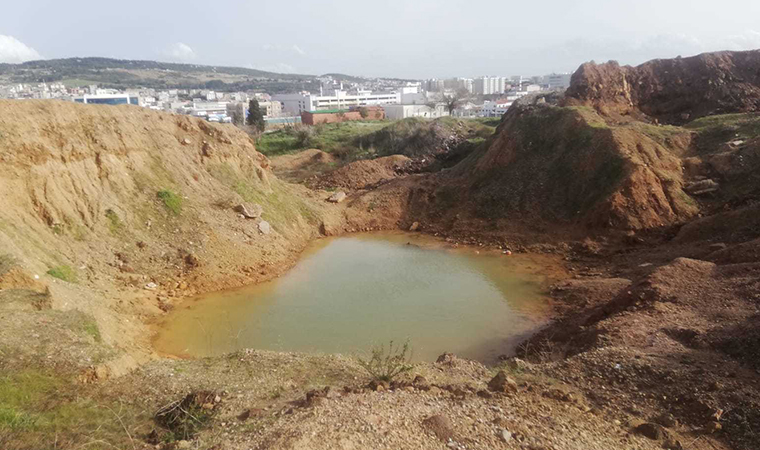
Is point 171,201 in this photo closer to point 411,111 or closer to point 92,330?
point 92,330

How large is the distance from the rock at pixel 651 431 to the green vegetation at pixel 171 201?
15.5 meters

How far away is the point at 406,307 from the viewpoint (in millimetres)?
14945

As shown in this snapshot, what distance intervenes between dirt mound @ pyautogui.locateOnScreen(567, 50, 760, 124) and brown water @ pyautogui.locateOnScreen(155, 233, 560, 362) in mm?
15135

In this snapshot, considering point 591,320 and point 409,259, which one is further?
point 409,259

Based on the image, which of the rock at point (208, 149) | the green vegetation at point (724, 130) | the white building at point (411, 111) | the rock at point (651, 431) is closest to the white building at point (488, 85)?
Result: the white building at point (411, 111)

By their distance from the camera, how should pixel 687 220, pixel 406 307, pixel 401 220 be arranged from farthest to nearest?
pixel 401 220, pixel 687 220, pixel 406 307

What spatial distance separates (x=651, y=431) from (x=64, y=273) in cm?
1361

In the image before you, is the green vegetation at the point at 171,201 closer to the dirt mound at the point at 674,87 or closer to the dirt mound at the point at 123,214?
the dirt mound at the point at 123,214

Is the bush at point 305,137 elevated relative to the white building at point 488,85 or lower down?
lower down

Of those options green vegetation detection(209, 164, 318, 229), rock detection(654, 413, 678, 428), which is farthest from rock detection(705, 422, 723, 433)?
green vegetation detection(209, 164, 318, 229)

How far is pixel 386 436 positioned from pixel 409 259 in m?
13.7

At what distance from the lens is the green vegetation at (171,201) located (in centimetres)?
1767

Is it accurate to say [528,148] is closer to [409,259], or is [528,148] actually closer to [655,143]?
[655,143]

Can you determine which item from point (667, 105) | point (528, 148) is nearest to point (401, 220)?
point (528, 148)
